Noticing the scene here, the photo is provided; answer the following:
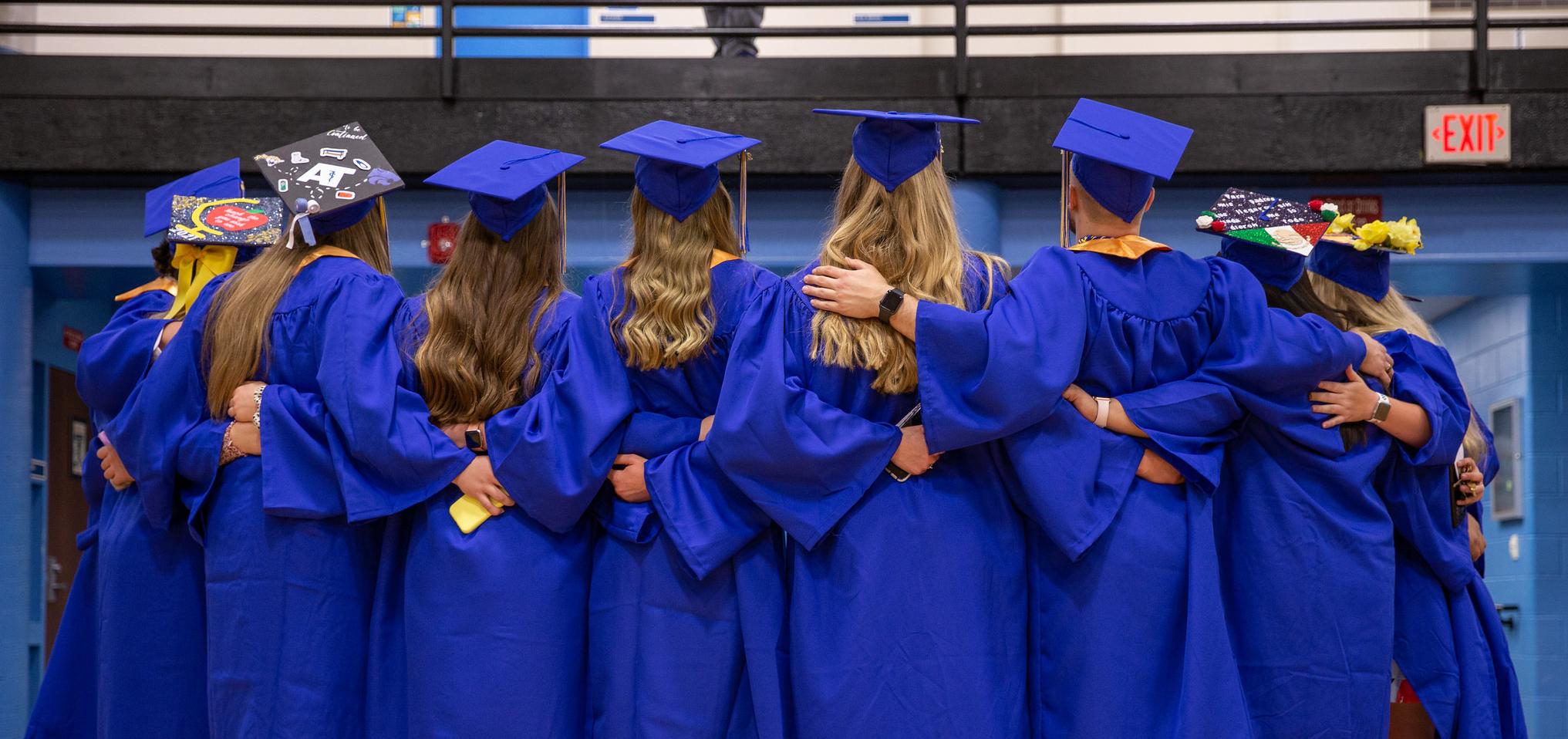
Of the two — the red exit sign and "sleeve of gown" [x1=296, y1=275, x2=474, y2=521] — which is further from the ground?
the red exit sign

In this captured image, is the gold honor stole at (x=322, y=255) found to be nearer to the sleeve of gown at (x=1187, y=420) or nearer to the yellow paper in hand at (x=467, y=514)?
the yellow paper in hand at (x=467, y=514)

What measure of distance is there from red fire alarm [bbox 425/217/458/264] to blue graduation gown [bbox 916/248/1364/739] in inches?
137

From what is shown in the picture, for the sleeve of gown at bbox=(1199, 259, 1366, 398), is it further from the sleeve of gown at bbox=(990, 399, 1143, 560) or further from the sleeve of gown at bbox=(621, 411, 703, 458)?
the sleeve of gown at bbox=(621, 411, 703, 458)

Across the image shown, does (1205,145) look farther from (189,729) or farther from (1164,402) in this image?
(189,729)

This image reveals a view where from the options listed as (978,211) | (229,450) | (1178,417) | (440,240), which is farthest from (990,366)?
(440,240)

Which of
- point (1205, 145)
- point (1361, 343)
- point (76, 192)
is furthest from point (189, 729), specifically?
point (1205, 145)

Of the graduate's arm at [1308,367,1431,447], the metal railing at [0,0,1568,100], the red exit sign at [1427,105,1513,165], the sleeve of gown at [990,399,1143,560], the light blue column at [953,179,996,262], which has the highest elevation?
the metal railing at [0,0,1568,100]

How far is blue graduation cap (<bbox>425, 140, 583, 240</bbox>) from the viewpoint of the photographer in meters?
3.10

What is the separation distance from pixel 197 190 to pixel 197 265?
236mm

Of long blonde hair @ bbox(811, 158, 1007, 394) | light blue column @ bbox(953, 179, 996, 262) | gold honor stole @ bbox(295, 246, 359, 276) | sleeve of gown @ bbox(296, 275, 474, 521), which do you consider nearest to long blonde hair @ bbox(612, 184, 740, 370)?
long blonde hair @ bbox(811, 158, 1007, 394)

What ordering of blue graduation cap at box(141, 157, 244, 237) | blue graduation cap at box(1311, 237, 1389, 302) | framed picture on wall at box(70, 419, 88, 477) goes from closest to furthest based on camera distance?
blue graduation cap at box(1311, 237, 1389, 302), blue graduation cap at box(141, 157, 244, 237), framed picture on wall at box(70, 419, 88, 477)

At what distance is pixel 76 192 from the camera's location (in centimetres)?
595

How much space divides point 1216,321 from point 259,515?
2.18m

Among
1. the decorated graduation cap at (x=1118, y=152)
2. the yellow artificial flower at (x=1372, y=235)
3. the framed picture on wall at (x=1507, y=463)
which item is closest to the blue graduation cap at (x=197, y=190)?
the decorated graduation cap at (x=1118, y=152)
